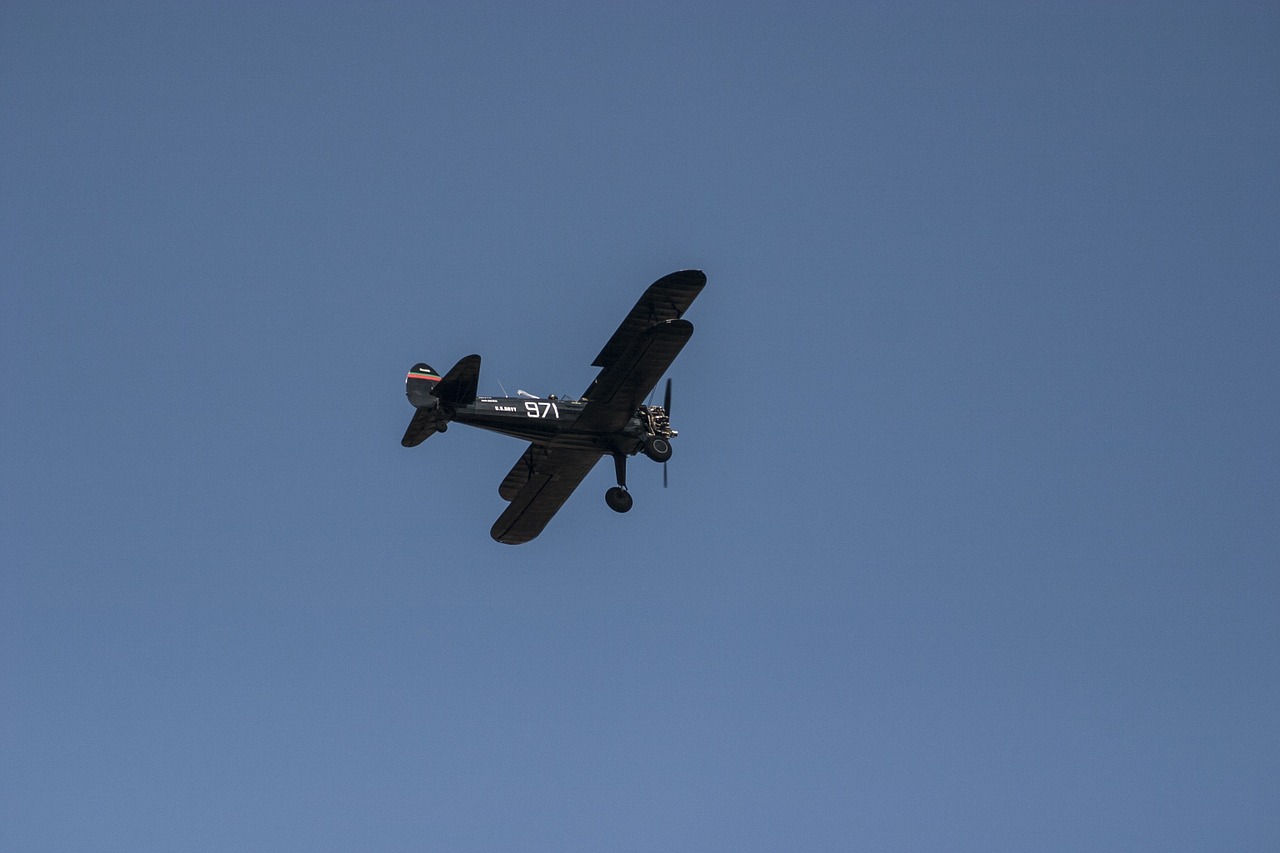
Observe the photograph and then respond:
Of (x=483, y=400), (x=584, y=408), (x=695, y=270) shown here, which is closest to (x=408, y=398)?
(x=483, y=400)

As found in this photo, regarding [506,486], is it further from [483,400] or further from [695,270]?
[695,270]

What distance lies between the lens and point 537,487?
Result: 130ft

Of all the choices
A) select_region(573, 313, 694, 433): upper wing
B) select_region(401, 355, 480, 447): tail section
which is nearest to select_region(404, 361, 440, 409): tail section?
select_region(401, 355, 480, 447): tail section

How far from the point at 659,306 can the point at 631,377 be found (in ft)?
5.73

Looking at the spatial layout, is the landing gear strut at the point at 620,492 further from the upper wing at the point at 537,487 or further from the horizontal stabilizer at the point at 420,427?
the horizontal stabilizer at the point at 420,427

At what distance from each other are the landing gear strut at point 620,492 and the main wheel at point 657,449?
74 centimetres

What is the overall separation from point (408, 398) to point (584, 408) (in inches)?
165

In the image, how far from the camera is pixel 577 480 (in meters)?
39.4

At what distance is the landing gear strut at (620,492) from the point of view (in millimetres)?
38062

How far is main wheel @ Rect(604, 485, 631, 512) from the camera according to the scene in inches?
1499

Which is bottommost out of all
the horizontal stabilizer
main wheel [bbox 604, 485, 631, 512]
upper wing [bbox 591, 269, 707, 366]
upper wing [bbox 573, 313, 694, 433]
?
main wheel [bbox 604, 485, 631, 512]

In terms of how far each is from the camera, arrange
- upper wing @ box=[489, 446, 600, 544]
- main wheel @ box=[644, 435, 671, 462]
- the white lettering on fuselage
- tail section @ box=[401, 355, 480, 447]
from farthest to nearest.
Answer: upper wing @ box=[489, 446, 600, 544] → main wheel @ box=[644, 435, 671, 462] → the white lettering on fuselage → tail section @ box=[401, 355, 480, 447]

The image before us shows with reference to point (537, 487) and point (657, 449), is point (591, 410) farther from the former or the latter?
point (537, 487)

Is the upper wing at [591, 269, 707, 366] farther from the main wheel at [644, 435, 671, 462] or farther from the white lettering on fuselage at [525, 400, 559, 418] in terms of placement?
the main wheel at [644, 435, 671, 462]
